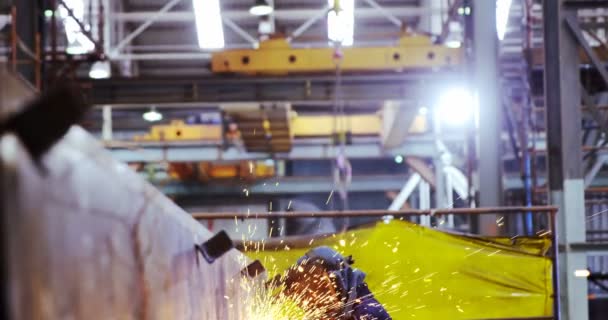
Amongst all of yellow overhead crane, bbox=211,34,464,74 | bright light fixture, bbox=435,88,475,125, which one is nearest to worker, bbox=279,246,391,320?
bright light fixture, bbox=435,88,475,125

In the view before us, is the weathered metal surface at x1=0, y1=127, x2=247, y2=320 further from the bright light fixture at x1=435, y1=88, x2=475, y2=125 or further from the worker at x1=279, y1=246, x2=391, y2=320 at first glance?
the bright light fixture at x1=435, y1=88, x2=475, y2=125

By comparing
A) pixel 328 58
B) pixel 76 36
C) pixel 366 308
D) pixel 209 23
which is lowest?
pixel 366 308

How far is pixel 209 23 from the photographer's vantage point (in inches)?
595

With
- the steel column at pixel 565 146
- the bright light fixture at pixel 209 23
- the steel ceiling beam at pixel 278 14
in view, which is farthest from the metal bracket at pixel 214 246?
the steel ceiling beam at pixel 278 14

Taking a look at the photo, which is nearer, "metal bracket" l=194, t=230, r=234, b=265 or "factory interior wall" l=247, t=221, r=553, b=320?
"metal bracket" l=194, t=230, r=234, b=265

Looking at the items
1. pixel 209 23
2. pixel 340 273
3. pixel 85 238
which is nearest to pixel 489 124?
pixel 340 273

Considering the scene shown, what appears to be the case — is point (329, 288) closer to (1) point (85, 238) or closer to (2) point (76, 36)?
(1) point (85, 238)

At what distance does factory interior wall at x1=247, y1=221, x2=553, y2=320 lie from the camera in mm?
5676

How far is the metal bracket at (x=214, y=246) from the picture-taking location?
8.34 feet

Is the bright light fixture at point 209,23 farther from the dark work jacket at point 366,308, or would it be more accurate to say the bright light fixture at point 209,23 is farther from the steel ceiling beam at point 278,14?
the dark work jacket at point 366,308

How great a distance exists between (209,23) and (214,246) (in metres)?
12.9

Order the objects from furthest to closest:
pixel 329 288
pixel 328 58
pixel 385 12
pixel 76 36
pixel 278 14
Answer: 1. pixel 278 14
2. pixel 385 12
3. pixel 76 36
4. pixel 328 58
5. pixel 329 288

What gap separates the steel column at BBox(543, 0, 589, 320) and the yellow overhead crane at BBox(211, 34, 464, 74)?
3422mm

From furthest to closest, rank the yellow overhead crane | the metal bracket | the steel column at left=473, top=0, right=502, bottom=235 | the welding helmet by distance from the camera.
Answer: the yellow overhead crane → the steel column at left=473, top=0, right=502, bottom=235 → the welding helmet → the metal bracket
